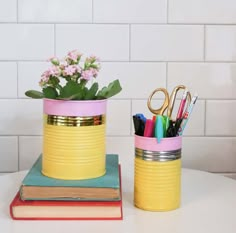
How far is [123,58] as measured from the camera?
116cm

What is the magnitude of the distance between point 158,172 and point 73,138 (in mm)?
152

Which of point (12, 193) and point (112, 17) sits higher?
point (112, 17)

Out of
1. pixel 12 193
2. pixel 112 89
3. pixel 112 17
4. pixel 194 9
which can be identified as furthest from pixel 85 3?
pixel 12 193

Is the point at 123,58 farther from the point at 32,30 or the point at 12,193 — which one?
the point at 12,193

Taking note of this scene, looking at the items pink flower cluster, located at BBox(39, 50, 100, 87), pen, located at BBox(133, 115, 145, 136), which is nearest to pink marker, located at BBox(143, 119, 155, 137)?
pen, located at BBox(133, 115, 145, 136)

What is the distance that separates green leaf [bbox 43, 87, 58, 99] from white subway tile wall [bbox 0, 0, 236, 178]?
0.40 metres

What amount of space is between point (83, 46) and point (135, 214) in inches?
21.4

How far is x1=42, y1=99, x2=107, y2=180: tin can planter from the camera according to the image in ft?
2.50

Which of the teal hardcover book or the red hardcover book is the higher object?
the teal hardcover book

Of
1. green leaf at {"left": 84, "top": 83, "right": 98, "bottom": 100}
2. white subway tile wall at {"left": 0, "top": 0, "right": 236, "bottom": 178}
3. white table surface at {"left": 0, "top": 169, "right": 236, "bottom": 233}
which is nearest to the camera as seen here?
white table surface at {"left": 0, "top": 169, "right": 236, "bottom": 233}

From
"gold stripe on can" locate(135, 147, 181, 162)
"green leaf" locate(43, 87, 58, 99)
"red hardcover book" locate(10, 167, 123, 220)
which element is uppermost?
"green leaf" locate(43, 87, 58, 99)

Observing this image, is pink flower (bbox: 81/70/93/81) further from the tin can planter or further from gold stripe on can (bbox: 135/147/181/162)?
gold stripe on can (bbox: 135/147/181/162)

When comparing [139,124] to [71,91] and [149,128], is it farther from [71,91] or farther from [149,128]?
[71,91]

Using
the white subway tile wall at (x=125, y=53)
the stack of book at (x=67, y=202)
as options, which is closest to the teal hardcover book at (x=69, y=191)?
the stack of book at (x=67, y=202)
